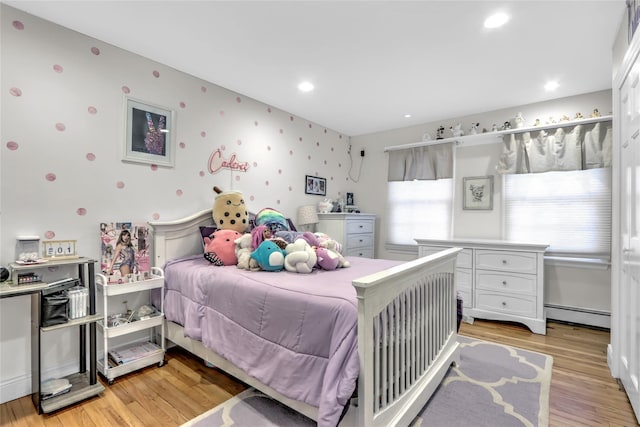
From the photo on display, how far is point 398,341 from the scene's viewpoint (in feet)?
4.99

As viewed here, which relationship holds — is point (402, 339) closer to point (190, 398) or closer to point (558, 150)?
point (190, 398)

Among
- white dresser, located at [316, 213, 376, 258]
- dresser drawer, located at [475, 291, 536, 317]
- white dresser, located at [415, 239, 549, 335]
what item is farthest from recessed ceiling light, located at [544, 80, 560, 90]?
white dresser, located at [316, 213, 376, 258]

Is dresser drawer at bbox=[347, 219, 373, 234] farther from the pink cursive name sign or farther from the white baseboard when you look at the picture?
the white baseboard

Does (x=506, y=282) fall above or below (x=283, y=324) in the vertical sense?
below

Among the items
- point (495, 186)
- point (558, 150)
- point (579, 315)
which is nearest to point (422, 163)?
point (495, 186)

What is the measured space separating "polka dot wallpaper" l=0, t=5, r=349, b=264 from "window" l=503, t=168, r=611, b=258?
3.13m

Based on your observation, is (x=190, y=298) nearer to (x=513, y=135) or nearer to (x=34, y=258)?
(x=34, y=258)

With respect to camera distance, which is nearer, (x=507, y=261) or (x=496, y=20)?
(x=496, y=20)

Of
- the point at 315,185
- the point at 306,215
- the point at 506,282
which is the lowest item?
the point at 506,282

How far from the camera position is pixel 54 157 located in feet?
6.72

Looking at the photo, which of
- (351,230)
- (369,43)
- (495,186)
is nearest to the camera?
(369,43)

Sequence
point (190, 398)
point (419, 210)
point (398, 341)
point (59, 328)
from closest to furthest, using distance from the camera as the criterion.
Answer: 1. point (398, 341)
2. point (59, 328)
3. point (190, 398)
4. point (419, 210)

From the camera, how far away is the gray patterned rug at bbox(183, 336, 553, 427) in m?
1.67

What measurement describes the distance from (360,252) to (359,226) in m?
0.36
